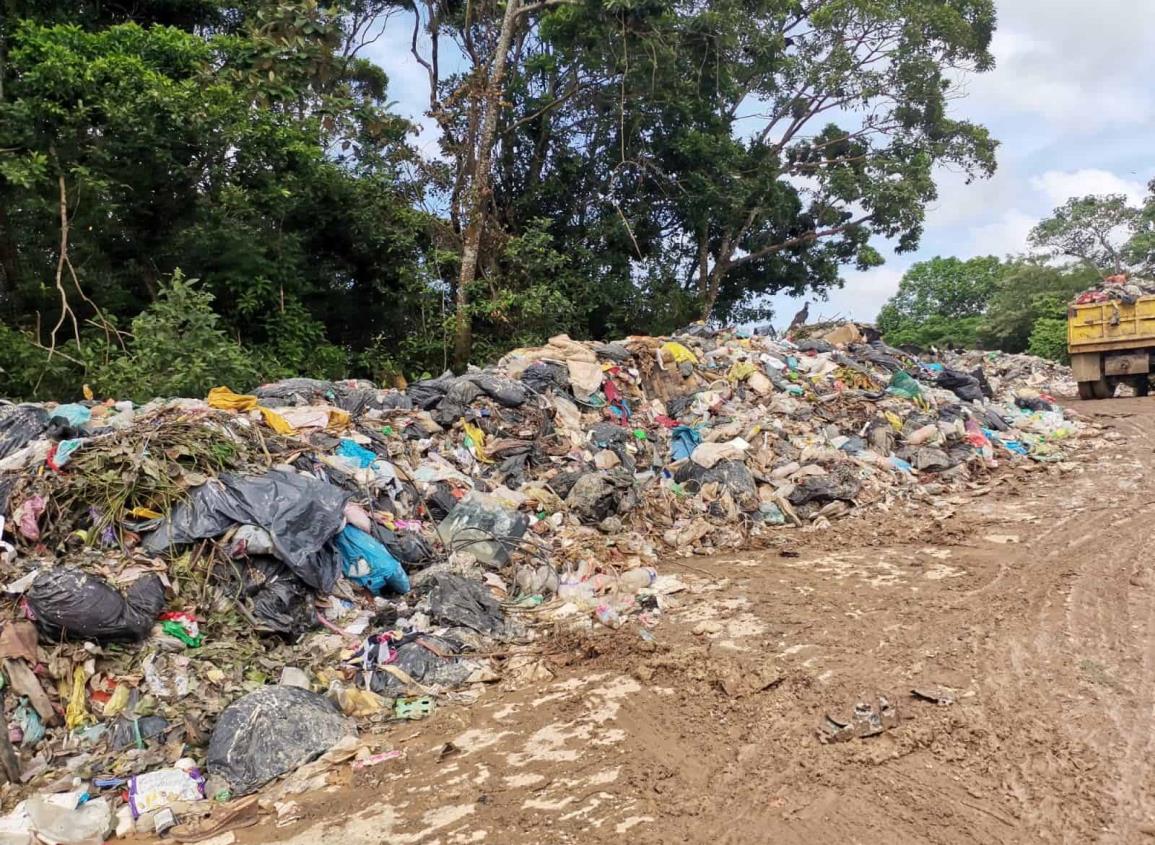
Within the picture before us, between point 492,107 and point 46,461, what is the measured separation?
893 centimetres

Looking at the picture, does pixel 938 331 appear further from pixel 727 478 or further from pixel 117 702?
pixel 117 702

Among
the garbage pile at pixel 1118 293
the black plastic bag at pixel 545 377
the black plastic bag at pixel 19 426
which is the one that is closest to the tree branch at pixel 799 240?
the garbage pile at pixel 1118 293

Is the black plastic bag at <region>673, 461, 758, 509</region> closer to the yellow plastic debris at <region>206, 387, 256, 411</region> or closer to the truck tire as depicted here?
the yellow plastic debris at <region>206, 387, 256, 411</region>

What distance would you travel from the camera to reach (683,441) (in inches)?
285

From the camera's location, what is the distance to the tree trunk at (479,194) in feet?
37.1

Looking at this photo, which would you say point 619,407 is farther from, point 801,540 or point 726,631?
point 726,631

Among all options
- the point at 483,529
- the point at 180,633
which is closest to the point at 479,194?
the point at 483,529

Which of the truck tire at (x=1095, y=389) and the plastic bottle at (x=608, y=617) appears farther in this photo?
the truck tire at (x=1095, y=389)

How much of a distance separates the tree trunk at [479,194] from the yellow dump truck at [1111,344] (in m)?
9.28

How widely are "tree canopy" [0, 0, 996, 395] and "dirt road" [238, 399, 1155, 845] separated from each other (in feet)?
20.9

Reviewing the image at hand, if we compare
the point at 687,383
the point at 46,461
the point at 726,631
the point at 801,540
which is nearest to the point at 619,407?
the point at 687,383

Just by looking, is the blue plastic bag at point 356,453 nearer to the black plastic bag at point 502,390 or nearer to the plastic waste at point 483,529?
the plastic waste at point 483,529

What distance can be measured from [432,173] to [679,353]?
6.11m

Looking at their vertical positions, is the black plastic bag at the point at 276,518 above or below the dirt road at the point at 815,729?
above
